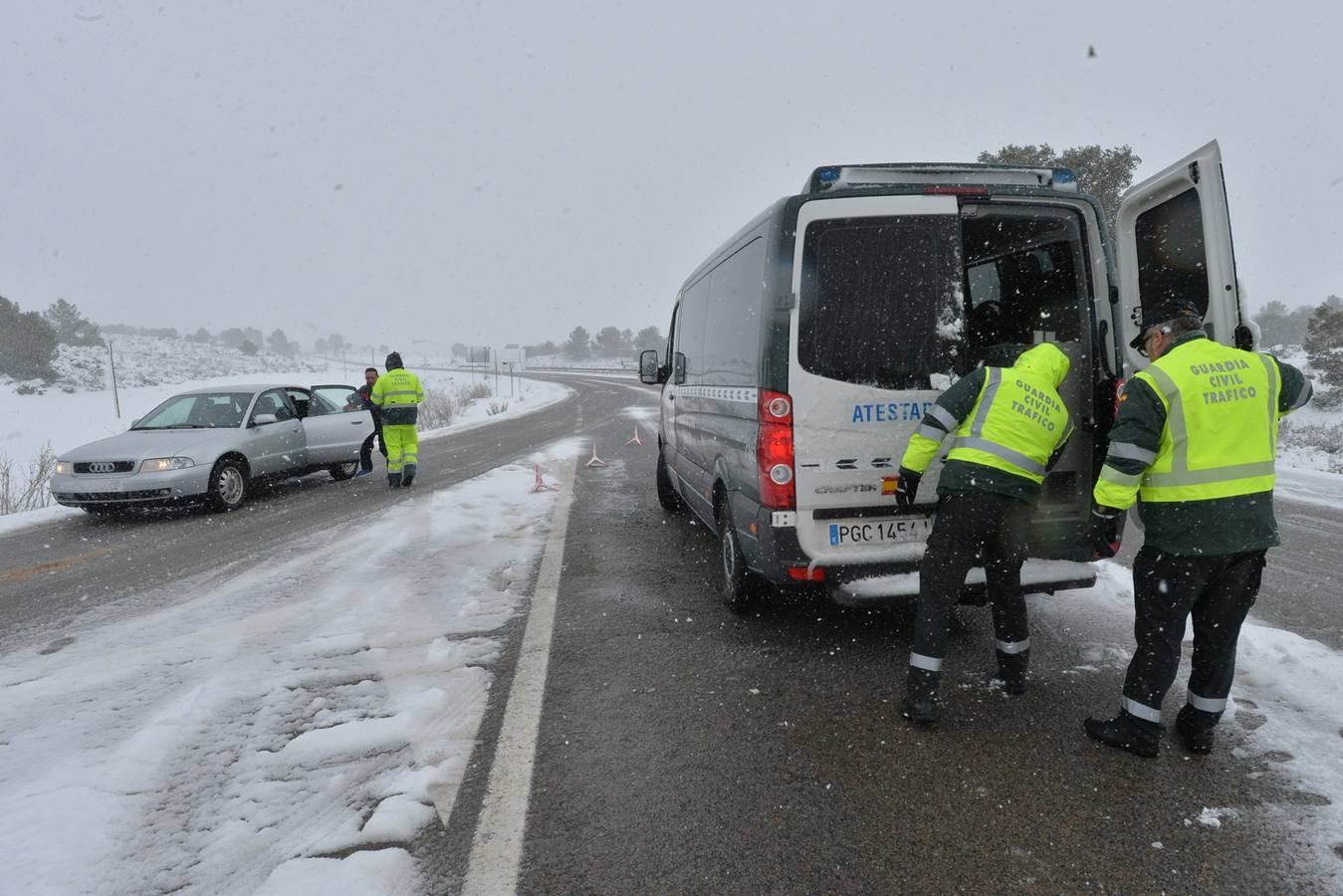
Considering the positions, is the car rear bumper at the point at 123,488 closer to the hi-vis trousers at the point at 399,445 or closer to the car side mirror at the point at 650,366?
the hi-vis trousers at the point at 399,445

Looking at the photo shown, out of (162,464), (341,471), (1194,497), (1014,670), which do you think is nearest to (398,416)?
(341,471)

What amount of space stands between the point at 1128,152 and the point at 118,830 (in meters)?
24.6

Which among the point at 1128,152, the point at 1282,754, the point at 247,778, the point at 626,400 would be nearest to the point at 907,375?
the point at 1282,754

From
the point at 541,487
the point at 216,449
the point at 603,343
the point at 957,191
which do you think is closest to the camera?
the point at 957,191

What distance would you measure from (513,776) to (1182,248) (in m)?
3.98

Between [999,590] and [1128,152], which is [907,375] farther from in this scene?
[1128,152]

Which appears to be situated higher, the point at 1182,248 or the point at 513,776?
the point at 1182,248

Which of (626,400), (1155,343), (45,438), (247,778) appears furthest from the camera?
(626,400)

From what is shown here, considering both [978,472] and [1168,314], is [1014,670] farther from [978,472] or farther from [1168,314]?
[1168,314]

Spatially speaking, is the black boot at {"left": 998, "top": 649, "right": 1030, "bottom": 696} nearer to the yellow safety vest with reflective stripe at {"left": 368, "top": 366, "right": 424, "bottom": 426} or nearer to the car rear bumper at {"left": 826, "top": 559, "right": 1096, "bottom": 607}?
→ the car rear bumper at {"left": 826, "top": 559, "right": 1096, "bottom": 607}

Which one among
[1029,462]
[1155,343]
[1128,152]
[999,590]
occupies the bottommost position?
[999,590]

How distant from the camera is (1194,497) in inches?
104

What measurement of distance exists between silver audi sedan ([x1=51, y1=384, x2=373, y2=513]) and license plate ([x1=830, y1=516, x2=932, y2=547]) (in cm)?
720

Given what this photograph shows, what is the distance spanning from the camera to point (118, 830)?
233 centimetres
